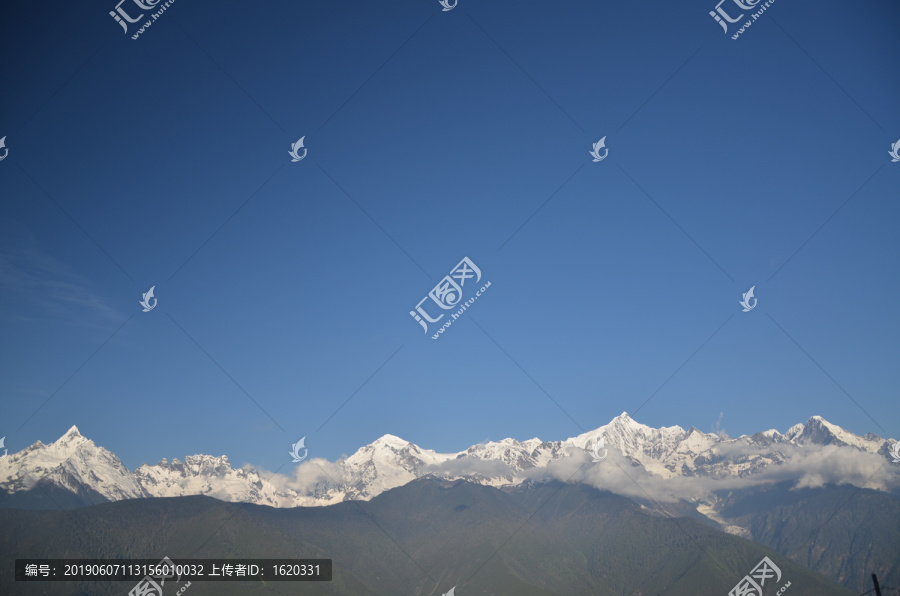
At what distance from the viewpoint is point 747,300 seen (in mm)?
68875

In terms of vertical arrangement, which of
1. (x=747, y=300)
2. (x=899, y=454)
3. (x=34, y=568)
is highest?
(x=34, y=568)

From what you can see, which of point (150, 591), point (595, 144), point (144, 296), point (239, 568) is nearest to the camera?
point (595, 144)

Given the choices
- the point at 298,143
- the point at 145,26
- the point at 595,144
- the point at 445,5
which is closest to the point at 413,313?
the point at 298,143

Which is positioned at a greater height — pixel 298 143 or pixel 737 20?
pixel 298 143

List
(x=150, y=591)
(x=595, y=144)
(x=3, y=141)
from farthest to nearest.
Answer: (x=150, y=591) < (x=595, y=144) < (x=3, y=141)

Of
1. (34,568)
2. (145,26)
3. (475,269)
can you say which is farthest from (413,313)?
(34,568)

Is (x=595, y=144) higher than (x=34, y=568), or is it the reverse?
(x=34, y=568)

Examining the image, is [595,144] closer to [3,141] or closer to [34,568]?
[3,141]

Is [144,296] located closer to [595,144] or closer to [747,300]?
[595,144]

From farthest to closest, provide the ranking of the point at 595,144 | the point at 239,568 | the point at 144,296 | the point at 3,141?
the point at 239,568 → the point at 144,296 → the point at 595,144 → the point at 3,141

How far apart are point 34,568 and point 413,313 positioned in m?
65.2

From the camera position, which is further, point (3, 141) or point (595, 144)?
point (595, 144)

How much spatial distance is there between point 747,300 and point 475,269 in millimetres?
31758

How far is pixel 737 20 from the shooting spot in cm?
5575
